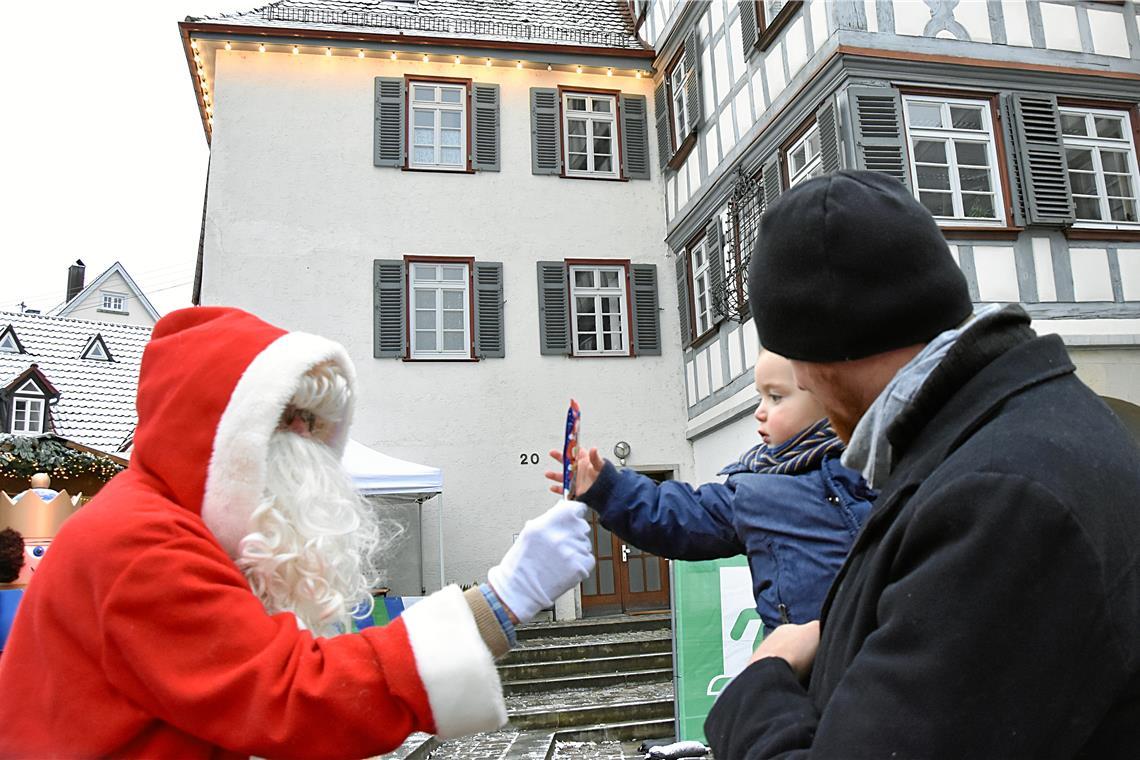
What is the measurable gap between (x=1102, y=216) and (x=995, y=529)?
31.3ft

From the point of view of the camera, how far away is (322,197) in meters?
13.6

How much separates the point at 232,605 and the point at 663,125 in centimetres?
1360

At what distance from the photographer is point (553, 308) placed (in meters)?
13.8

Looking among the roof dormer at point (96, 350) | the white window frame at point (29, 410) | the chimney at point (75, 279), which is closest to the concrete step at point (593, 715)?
the white window frame at point (29, 410)

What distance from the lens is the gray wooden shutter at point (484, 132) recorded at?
1403 centimetres

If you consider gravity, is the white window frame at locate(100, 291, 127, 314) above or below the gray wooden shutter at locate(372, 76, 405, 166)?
above

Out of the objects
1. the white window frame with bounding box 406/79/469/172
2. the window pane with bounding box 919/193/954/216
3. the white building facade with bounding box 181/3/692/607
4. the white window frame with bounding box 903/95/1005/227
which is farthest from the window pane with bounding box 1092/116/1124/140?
the white window frame with bounding box 406/79/469/172

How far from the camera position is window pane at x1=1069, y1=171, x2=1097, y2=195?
9.06m

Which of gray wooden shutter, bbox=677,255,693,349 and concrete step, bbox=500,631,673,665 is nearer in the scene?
concrete step, bbox=500,631,673,665

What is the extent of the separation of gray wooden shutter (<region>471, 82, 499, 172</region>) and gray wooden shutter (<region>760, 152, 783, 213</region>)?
492 centimetres

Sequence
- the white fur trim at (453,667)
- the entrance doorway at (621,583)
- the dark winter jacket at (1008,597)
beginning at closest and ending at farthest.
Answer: the dark winter jacket at (1008,597), the white fur trim at (453,667), the entrance doorway at (621,583)

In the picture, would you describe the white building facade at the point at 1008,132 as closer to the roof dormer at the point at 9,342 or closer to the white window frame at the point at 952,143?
the white window frame at the point at 952,143

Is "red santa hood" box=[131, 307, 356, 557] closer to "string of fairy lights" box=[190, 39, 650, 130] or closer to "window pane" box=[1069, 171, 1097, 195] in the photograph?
"window pane" box=[1069, 171, 1097, 195]

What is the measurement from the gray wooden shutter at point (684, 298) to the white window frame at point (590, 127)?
1.79 m
